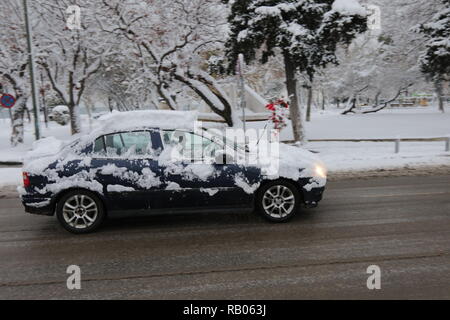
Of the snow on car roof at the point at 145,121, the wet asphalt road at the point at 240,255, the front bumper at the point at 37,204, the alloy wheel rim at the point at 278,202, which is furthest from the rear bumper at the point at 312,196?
A: the front bumper at the point at 37,204

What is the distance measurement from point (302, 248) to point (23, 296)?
332cm

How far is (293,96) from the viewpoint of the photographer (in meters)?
18.4

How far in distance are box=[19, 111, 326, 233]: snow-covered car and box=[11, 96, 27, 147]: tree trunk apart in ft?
60.5

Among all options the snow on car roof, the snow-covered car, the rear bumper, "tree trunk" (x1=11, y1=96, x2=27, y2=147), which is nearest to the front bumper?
the snow-covered car

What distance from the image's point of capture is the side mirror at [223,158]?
605cm

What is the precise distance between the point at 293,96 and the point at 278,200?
42.1 ft

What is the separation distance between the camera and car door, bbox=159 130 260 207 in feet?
19.9

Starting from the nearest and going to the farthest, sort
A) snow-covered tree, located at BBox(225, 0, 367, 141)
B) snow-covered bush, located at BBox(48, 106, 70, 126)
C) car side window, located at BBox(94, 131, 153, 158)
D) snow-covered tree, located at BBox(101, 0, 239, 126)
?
1. car side window, located at BBox(94, 131, 153, 158)
2. snow-covered tree, located at BBox(225, 0, 367, 141)
3. snow-covered tree, located at BBox(101, 0, 239, 126)
4. snow-covered bush, located at BBox(48, 106, 70, 126)

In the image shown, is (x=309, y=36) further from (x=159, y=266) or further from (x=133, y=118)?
(x=159, y=266)

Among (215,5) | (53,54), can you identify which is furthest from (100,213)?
(53,54)

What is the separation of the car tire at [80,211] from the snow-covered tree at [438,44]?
710 inches

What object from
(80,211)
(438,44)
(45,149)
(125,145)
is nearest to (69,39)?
(45,149)

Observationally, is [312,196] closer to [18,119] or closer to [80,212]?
[80,212]

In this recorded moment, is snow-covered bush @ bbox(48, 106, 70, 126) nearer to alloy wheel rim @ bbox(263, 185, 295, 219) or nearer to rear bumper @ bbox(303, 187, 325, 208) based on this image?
alloy wheel rim @ bbox(263, 185, 295, 219)
